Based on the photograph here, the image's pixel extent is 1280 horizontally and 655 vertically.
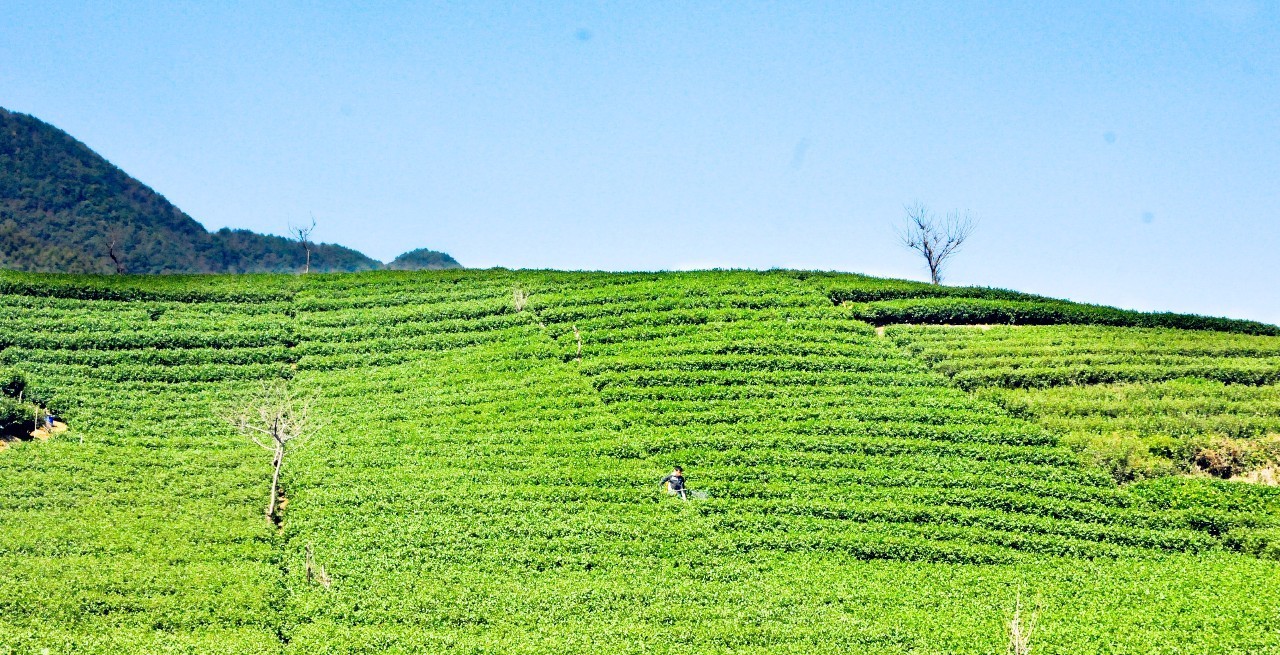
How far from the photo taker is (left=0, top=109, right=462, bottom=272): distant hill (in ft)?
414

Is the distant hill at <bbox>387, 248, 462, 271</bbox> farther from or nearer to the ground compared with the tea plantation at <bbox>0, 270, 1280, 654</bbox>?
farther from the ground

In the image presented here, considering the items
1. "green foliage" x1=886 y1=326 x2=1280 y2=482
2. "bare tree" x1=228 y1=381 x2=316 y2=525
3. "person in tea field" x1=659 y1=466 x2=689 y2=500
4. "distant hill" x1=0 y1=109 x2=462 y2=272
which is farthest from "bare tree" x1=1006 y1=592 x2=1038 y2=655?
"distant hill" x1=0 y1=109 x2=462 y2=272

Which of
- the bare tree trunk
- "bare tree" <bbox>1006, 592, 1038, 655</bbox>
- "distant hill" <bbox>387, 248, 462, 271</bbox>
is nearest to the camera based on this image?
"bare tree" <bbox>1006, 592, 1038, 655</bbox>

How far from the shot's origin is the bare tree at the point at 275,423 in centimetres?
3142

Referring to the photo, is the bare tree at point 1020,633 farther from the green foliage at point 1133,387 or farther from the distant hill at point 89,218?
the distant hill at point 89,218

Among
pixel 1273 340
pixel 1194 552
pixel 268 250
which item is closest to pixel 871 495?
pixel 1194 552

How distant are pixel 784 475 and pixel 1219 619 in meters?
12.6

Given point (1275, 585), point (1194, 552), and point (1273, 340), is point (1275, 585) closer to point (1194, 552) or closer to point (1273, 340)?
point (1194, 552)

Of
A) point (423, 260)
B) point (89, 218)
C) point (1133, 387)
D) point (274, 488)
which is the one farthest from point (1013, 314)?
point (423, 260)

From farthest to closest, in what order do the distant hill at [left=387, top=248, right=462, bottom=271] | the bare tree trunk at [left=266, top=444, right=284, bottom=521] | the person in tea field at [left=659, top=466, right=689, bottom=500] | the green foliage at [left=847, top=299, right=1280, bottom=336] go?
the distant hill at [left=387, top=248, right=462, bottom=271] → the green foliage at [left=847, top=299, right=1280, bottom=336] → the person in tea field at [left=659, top=466, right=689, bottom=500] → the bare tree trunk at [left=266, top=444, right=284, bottom=521]

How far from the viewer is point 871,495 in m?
33.3

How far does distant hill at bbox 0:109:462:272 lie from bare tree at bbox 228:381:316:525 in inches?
3506

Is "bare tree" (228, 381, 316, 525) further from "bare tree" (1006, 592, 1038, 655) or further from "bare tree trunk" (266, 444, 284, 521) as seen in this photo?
"bare tree" (1006, 592, 1038, 655)

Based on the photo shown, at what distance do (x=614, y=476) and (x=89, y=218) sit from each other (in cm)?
12306
